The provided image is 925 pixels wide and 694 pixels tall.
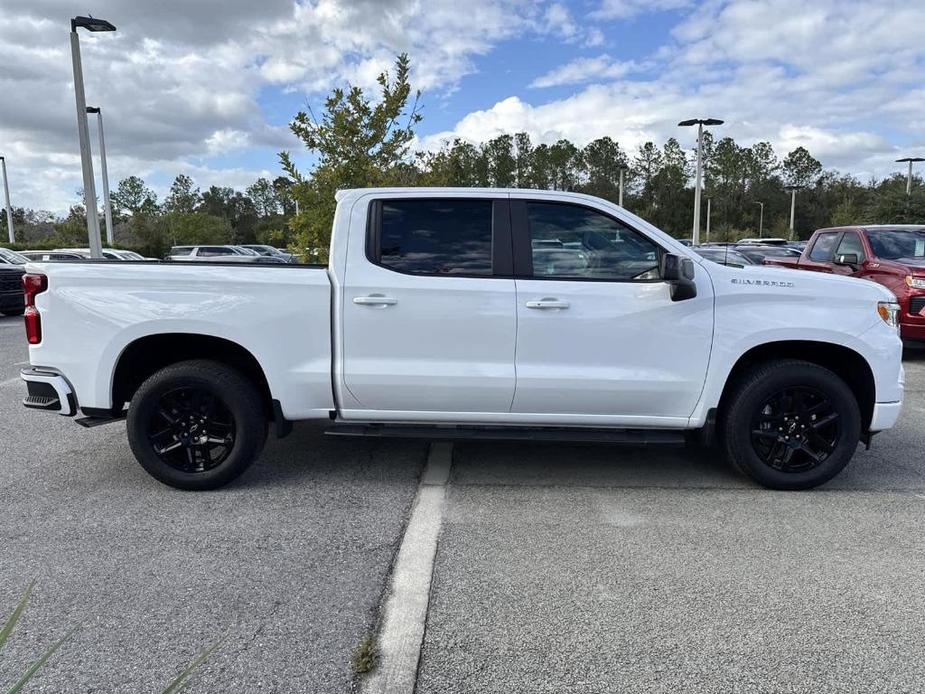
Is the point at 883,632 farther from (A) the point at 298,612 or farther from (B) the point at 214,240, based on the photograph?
(B) the point at 214,240

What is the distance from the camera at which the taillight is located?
4.26 m

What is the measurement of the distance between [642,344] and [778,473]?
4.09 ft

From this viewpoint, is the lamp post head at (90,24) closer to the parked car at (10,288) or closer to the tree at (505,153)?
the parked car at (10,288)

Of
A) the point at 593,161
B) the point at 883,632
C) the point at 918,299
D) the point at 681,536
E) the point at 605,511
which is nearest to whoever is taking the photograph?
the point at 883,632

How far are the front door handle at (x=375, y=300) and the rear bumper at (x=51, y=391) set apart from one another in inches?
75.0

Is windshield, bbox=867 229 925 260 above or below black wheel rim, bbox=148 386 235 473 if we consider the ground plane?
above

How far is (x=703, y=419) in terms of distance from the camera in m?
4.35

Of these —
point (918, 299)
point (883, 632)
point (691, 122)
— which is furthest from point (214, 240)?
point (883, 632)

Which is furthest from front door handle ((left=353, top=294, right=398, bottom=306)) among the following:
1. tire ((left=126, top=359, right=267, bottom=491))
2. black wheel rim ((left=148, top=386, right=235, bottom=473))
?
black wheel rim ((left=148, top=386, right=235, bottom=473))

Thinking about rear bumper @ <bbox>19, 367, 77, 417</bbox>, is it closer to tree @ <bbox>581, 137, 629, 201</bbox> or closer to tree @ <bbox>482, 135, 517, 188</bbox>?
tree @ <bbox>482, 135, 517, 188</bbox>

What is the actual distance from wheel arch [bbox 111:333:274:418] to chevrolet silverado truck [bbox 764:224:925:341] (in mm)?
7832

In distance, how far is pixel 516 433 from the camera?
14.2 ft

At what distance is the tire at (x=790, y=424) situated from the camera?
4.29 meters

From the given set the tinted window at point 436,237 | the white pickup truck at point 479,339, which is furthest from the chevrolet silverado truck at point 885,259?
the tinted window at point 436,237
